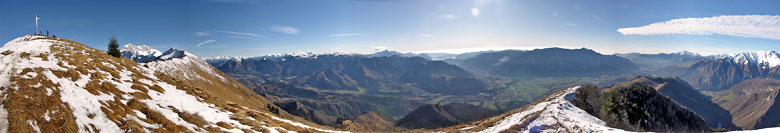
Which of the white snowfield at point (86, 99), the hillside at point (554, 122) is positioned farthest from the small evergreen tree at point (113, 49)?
the hillside at point (554, 122)

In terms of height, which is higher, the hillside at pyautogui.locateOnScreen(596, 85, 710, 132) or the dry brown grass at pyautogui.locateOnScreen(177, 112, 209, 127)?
the dry brown grass at pyautogui.locateOnScreen(177, 112, 209, 127)

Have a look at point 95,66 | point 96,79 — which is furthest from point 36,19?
point 96,79

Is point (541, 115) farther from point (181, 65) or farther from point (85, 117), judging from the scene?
point (181, 65)

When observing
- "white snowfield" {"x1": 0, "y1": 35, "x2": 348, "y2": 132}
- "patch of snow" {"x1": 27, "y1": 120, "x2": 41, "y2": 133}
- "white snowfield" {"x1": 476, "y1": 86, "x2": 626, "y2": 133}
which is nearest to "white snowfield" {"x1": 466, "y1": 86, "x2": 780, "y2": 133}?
"white snowfield" {"x1": 476, "y1": 86, "x2": 626, "y2": 133}

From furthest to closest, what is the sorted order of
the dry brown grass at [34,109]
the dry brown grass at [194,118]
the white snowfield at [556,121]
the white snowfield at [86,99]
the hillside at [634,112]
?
the hillside at [634,112] → the dry brown grass at [194,118] → the white snowfield at [556,121] → the white snowfield at [86,99] → the dry brown grass at [34,109]

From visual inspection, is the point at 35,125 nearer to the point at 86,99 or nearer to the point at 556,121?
the point at 86,99

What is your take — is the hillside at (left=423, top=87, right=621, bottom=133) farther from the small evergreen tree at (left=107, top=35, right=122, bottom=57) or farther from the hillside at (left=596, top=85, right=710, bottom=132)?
the small evergreen tree at (left=107, top=35, right=122, bottom=57)

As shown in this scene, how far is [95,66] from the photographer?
25266 mm

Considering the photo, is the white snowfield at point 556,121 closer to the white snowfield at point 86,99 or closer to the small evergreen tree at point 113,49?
the white snowfield at point 86,99

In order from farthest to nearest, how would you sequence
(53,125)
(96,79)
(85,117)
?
(96,79) → (85,117) → (53,125)

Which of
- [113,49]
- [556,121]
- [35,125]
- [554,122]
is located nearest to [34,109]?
[35,125]

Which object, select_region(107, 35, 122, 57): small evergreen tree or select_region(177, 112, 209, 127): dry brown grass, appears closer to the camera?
select_region(177, 112, 209, 127): dry brown grass

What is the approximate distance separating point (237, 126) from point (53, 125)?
401 inches

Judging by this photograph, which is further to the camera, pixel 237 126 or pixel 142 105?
pixel 237 126
